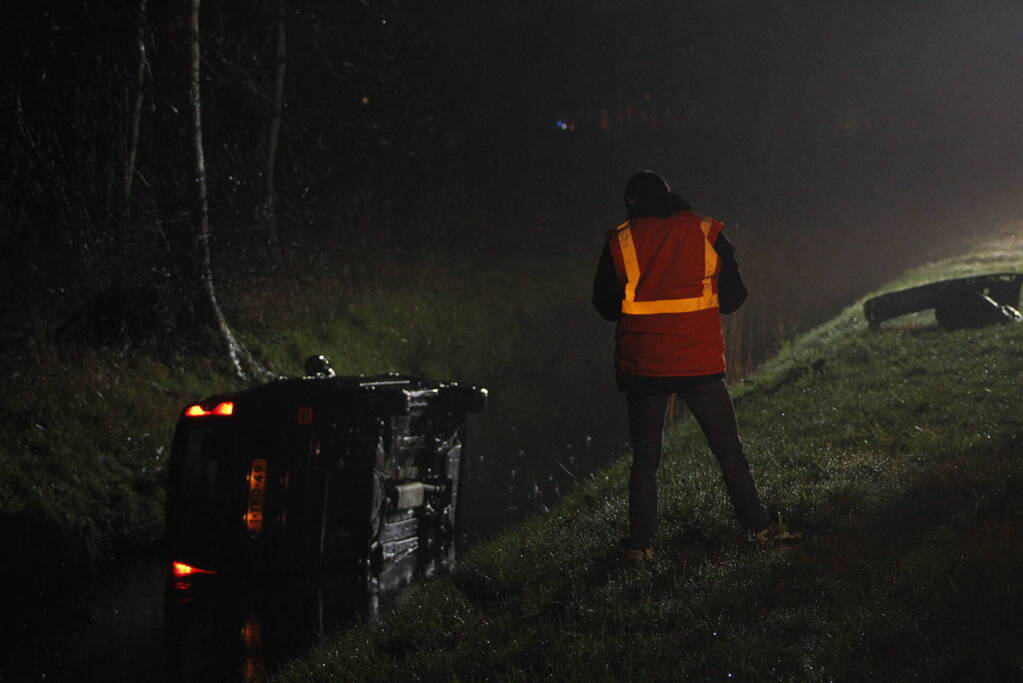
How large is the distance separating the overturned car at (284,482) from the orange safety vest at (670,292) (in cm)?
175

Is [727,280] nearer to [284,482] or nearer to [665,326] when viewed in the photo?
[665,326]

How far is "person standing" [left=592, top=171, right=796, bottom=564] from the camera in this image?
6.20 m

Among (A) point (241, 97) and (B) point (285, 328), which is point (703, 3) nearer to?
(A) point (241, 97)

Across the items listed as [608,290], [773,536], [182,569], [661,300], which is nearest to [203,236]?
[182,569]

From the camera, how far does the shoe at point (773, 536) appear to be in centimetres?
632

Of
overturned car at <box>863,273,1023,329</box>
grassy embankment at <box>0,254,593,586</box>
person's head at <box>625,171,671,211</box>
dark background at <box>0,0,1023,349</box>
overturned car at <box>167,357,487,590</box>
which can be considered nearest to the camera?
person's head at <box>625,171,671,211</box>

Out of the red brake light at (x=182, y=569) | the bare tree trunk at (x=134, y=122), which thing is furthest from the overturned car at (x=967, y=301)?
the red brake light at (x=182, y=569)

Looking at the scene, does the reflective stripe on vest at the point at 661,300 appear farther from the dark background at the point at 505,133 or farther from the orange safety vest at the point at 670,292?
the dark background at the point at 505,133

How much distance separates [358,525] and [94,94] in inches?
366

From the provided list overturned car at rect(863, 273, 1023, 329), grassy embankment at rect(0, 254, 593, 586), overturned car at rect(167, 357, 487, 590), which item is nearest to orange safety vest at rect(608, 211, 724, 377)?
overturned car at rect(167, 357, 487, 590)

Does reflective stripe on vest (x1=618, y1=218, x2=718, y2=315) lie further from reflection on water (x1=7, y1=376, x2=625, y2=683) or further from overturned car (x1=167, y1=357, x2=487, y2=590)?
reflection on water (x1=7, y1=376, x2=625, y2=683)

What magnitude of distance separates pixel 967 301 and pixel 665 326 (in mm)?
11124

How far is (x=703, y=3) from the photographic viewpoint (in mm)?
46406

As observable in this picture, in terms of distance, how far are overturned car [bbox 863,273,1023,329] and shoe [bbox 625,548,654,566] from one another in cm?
1082
